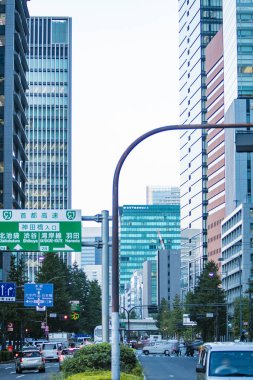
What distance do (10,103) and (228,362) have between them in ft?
332

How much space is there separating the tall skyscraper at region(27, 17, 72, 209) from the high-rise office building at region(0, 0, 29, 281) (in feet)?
214

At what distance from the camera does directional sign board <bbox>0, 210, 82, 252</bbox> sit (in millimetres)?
37469

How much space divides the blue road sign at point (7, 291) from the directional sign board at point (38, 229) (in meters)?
31.1

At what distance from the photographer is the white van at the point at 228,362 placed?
19453 millimetres

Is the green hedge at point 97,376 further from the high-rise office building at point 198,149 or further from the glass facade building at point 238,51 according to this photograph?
the high-rise office building at point 198,149

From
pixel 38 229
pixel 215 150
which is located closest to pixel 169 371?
pixel 38 229

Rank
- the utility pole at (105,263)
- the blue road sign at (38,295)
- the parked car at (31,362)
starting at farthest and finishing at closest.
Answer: the blue road sign at (38,295) < the parked car at (31,362) < the utility pole at (105,263)

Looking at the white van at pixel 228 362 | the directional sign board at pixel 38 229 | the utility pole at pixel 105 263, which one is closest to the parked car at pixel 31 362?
the directional sign board at pixel 38 229

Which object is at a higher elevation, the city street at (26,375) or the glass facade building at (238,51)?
the glass facade building at (238,51)

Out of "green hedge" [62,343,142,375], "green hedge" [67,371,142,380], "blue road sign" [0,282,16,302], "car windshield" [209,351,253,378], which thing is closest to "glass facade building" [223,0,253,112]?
"blue road sign" [0,282,16,302]

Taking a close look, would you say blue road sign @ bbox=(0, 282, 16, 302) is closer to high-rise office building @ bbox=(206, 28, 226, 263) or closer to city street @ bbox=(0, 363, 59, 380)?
city street @ bbox=(0, 363, 59, 380)

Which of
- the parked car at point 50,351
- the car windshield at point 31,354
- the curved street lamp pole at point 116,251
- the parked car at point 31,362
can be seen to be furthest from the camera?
the parked car at point 50,351

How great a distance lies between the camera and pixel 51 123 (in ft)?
634

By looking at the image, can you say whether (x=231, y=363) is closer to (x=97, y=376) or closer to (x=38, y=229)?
(x=97, y=376)
